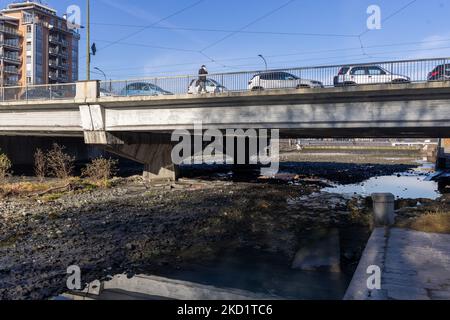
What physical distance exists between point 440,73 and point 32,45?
9341cm

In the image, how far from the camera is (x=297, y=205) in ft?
67.5

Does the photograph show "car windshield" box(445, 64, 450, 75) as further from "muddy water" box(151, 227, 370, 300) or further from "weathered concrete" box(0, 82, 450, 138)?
"muddy water" box(151, 227, 370, 300)

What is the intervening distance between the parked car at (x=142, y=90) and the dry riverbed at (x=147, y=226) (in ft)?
19.9

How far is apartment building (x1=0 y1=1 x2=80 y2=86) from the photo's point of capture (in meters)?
88.6

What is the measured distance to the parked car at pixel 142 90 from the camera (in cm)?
2355

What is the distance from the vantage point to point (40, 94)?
27.2 metres

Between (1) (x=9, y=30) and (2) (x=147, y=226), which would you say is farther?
(1) (x=9, y=30)

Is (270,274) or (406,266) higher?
(406,266)

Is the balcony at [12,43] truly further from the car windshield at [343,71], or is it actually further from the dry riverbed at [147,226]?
the car windshield at [343,71]

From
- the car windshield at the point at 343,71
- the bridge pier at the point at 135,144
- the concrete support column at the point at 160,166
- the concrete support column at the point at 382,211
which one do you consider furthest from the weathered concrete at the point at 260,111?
the concrete support column at the point at 382,211

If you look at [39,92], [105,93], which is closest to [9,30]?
[39,92]

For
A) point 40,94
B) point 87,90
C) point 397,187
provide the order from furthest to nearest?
point 397,187
point 40,94
point 87,90

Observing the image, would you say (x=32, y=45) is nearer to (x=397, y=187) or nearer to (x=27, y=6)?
(x=27, y=6)
